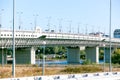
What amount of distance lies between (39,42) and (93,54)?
35.3 meters

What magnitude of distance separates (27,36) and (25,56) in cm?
1144

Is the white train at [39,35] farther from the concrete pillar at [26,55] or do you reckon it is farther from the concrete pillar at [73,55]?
the concrete pillar at [73,55]

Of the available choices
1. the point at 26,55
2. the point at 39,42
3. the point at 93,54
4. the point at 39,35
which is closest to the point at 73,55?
the point at 93,54

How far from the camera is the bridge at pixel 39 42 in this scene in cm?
7969

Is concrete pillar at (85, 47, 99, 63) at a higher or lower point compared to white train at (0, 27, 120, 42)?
lower

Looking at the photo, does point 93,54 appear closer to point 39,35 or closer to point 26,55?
point 26,55

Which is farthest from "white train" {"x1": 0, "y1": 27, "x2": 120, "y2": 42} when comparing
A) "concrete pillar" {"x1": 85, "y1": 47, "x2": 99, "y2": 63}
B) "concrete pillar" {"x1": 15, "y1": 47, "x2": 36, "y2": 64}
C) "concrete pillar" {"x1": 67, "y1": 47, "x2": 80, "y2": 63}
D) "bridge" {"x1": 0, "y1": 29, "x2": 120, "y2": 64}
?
"concrete pillar" {"x1": 67, "y1": 47, "x2": 80, "y2": 63}

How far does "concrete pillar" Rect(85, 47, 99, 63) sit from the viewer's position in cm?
11520

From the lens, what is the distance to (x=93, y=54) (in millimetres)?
117062

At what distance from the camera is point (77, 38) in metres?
102

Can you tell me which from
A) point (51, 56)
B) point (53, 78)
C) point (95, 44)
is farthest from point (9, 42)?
point (51, 56)

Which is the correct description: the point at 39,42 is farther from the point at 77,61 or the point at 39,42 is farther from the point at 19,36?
the point at 77,61

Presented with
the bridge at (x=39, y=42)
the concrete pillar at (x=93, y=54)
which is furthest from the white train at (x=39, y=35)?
the concrete pillar at (x=93, y=54)

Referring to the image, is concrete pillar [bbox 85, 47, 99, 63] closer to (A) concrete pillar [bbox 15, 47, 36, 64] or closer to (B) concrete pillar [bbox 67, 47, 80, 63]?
(B) concrete pillar [bbox 67, 47, 80, 63]
